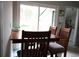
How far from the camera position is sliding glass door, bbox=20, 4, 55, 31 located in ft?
13.3

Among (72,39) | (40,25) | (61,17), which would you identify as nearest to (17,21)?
(40,25)

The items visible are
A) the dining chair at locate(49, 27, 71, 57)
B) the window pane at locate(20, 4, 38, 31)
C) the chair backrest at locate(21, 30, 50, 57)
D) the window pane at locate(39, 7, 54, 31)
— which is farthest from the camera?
the window pane at locate(39, 7, 54, 31)

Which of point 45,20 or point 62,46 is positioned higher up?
point 45,20

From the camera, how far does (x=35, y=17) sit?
4.29 m

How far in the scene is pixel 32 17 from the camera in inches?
166

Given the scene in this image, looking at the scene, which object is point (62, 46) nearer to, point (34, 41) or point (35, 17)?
point (34, 41)

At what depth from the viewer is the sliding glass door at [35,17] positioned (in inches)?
160

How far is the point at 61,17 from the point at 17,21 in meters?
1.58

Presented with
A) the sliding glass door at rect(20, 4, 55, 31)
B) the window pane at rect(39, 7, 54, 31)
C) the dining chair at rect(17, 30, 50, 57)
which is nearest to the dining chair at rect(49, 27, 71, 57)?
the dining chair at rect(17, 30, 50, 57)

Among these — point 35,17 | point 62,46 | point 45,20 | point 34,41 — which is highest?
point 35,17

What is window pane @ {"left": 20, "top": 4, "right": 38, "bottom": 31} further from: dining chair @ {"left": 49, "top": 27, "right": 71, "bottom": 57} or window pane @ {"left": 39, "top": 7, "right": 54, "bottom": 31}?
dining chair @ {"left": 49, "top": 27, "right": 71, "bottom": 57}

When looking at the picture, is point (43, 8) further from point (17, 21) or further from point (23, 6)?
point (17, 21)

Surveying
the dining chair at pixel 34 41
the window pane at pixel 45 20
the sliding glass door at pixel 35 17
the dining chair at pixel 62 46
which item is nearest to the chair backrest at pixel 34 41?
the dining chair at pixel 34 41

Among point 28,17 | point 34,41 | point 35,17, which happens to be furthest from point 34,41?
point 35,17
